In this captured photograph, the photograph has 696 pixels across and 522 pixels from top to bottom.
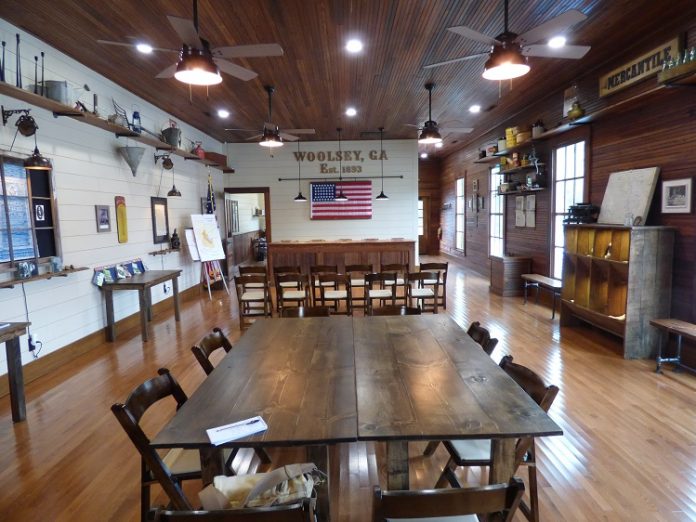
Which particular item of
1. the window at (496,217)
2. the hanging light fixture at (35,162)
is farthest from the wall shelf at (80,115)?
the window at (496,217)

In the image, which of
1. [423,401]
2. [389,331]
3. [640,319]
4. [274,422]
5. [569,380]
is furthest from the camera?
[640,319]

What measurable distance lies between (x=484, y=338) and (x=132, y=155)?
558 cm

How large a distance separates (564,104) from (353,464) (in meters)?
6.17

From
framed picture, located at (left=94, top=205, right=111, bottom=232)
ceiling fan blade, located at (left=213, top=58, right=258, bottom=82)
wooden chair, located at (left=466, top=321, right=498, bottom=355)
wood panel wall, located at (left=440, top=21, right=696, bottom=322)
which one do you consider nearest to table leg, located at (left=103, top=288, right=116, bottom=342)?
framed picture, located at (left=94, top=205, right=111, bottom=232)

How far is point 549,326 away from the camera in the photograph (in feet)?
18.9

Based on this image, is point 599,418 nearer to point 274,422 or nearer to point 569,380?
point 569,380

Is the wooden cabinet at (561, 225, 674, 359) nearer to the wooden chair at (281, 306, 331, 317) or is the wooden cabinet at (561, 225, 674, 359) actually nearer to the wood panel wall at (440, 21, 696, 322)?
the wood panel wall at (440, 21, 696, 322)

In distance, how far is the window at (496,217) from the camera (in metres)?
9.41

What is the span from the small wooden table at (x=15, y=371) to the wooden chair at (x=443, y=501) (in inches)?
131

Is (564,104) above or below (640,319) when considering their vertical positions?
above

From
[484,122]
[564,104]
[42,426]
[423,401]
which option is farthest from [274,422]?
[484,122]

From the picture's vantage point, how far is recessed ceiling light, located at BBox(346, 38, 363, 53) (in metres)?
4.48

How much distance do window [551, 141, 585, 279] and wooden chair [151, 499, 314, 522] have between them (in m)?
6.20

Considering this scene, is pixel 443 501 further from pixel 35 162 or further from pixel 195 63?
pixel 35 162
